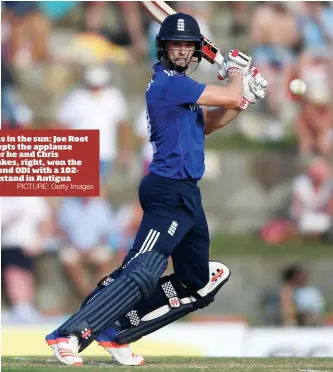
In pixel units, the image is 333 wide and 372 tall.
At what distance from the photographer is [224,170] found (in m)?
12.2

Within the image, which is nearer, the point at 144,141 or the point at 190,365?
the point at 190,365

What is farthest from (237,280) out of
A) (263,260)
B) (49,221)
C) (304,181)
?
(49,221)

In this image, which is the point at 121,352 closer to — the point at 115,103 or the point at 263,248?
the point at 263,248

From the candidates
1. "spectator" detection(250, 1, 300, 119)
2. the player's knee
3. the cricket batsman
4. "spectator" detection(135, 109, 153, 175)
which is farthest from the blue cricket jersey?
"spectator" detection(250, 1, 300, 119)

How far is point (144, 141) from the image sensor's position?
11875 mm

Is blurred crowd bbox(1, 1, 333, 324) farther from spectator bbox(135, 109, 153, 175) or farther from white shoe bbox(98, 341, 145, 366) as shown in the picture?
white shoe bbox(98, 341, 145, 366)

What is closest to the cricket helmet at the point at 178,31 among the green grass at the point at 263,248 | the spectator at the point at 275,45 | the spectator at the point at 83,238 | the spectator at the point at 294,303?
the spectator at the point at 83,238

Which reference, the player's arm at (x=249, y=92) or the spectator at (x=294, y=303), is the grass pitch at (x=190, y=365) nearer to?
the player's arm at (x=249, y=92)

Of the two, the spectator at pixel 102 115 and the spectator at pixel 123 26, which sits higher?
the spectator at pixel 123 26

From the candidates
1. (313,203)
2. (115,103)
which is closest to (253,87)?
(313,203)

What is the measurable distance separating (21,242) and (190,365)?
4896 mm

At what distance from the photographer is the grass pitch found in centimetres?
607

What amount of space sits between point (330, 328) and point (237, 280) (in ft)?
4.25

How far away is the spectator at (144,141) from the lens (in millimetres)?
11648
